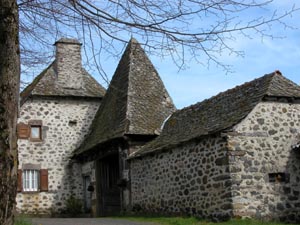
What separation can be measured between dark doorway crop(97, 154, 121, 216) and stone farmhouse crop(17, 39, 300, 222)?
0.04m

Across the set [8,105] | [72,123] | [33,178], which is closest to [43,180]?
[33,178]

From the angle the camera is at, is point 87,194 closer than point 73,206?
No

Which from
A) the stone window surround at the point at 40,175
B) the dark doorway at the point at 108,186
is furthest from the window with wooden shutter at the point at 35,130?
the dark doorway at the point at 108,186

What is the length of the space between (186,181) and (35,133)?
994 centimetres

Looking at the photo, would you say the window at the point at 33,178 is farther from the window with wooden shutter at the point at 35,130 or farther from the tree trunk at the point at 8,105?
the tree trunk at the point at 8,105

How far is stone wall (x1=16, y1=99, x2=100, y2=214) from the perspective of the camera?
23.0 metres

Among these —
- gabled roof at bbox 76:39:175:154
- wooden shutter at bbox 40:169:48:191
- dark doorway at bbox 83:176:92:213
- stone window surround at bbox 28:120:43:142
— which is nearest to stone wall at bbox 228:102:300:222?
gabled roof at bbox 76:39:175:154

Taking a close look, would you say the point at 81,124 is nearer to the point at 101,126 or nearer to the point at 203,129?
the point at 101,126

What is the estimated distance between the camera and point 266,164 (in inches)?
560

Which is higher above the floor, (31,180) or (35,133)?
(35,133)

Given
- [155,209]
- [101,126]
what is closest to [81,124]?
[101,126]

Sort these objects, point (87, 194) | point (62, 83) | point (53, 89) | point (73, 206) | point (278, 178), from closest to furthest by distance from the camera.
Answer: point (278, 178) → point (73, 206) → point (87, 194) → point (53, 89) → point (62, 83)

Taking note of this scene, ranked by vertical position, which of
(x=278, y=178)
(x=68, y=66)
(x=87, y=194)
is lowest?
(x=87, y=194)

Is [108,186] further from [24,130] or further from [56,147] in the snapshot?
[24,130]
